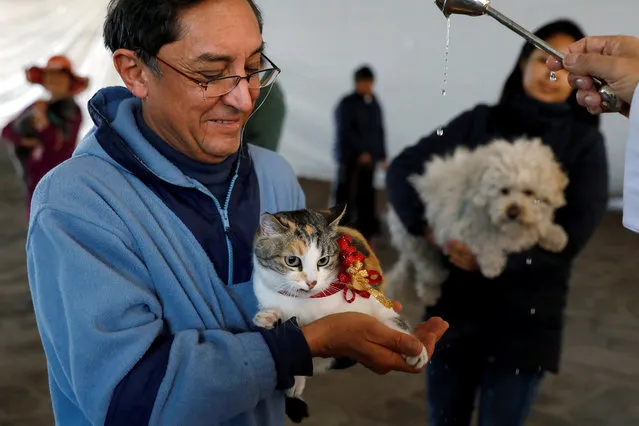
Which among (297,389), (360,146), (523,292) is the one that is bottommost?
(360,146)

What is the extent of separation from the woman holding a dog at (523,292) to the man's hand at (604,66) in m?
0.66

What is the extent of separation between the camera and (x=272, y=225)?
81 centimetres

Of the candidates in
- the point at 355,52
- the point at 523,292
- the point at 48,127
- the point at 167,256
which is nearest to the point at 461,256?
the point at 523,292

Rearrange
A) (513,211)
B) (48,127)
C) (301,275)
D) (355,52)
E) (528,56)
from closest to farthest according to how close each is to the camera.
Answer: (301,275), (528,56), (513,211), (48,127), (355,52)

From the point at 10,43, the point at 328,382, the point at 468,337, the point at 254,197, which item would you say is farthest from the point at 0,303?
the point at 254,197

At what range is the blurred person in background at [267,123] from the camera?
1643 mm

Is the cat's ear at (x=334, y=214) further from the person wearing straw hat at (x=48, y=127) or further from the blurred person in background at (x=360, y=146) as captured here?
the blurred person in background at (x=360, y=146)

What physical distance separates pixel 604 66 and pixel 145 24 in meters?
0.55

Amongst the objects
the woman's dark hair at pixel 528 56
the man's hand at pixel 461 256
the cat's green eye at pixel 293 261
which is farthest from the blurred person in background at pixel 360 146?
the cat's green eye at pixel 293 261

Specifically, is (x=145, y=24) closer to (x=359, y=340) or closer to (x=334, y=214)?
(x=334, y=214)

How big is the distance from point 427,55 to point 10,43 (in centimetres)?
305

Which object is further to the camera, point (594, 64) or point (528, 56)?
point (528, 56)

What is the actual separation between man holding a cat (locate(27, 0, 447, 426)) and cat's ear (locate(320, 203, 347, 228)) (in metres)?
0.11

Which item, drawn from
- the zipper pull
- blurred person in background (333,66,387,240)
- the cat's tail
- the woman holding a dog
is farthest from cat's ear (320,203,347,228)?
blurred person in background (333,66,387,240)
